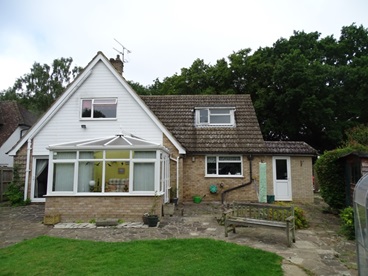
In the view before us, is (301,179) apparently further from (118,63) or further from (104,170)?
(118,63)

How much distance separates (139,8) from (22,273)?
10476 millimetres

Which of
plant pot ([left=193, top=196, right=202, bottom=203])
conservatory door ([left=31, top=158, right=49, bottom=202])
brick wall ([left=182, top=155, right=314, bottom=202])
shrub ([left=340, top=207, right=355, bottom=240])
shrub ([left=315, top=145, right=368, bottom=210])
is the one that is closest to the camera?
shrub ([left=340, top=207, right=355, bottom=240])

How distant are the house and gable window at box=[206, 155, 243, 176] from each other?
61.3ft

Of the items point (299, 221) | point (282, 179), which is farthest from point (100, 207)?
point (282, 179)

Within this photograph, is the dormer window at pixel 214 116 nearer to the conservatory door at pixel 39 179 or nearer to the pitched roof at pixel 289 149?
the pitched roof at pixel 289 149

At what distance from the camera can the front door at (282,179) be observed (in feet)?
51.3

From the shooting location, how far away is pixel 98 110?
14.7 meters

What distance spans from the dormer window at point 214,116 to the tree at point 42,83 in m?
29.3

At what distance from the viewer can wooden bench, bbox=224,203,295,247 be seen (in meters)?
7.77

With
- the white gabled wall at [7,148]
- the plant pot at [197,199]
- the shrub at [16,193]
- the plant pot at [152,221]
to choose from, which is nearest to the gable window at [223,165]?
the plant pot at [197,199]

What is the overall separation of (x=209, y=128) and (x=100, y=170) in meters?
7.93

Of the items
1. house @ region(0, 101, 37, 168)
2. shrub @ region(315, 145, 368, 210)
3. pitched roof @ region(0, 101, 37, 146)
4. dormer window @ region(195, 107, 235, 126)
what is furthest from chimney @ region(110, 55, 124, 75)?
pitched roof @ region(0, 101, 37, 146)

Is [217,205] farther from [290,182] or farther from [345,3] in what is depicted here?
[345,3]

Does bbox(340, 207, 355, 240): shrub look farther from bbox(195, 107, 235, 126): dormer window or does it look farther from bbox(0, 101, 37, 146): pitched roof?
bbox(0, 101, 37, 146): pitched roof
